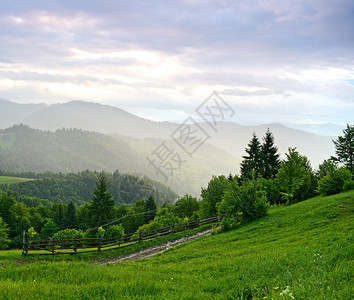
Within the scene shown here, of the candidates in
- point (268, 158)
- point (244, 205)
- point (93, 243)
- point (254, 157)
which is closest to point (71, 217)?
point (254, 157)

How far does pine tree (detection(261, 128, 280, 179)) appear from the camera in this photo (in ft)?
189

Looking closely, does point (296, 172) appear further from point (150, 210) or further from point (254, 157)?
point (150, 210)

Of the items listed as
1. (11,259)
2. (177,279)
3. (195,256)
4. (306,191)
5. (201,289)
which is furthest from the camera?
(306,191)

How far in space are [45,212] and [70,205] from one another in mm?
23462

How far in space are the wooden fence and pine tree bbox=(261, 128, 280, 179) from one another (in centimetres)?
2012

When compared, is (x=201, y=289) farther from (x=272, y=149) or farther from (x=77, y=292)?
(x=272, y=149)

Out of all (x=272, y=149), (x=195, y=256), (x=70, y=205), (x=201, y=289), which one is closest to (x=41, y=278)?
(x=201, y=289)

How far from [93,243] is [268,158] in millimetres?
42380

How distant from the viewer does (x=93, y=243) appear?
2731 centimetres

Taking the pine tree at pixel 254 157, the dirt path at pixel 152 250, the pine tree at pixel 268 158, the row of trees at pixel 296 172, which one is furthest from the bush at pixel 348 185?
the pine tree at pixel 254 157

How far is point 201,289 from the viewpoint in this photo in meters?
10.6

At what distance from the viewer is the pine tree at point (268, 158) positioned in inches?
2272

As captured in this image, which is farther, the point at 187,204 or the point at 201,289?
the point at 187,204

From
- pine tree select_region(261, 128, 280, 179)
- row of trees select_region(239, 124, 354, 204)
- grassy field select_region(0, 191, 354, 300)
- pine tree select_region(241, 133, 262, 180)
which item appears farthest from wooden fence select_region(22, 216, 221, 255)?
pine tree select_region(261, 128, 280, 179)
